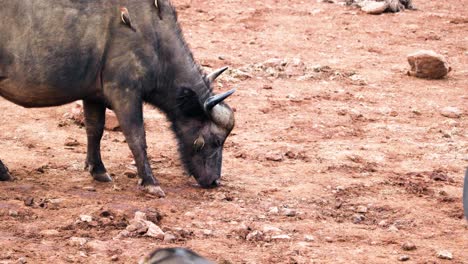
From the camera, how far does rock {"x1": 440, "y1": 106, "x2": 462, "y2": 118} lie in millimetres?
11984

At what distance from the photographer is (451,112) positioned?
1205cm

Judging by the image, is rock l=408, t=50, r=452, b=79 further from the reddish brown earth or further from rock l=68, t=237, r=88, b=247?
rock l=68, t=237, r=88, b=247

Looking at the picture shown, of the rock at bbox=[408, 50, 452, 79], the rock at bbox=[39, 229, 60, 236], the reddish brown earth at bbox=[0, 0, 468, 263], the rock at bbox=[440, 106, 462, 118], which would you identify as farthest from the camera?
the rock at bbox=[408, 50, 452, 79]

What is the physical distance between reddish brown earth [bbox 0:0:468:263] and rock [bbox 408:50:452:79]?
13cm

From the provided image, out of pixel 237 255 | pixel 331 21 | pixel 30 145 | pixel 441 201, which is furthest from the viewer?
pixel 331 21

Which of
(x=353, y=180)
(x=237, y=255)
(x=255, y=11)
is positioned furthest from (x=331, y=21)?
(x=237, y=255)

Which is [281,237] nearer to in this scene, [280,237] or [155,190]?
[280,237]

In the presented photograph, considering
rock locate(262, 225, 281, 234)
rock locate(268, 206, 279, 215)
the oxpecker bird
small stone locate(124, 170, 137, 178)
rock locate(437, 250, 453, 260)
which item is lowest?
small stone locate(124, 170, 137, 178)

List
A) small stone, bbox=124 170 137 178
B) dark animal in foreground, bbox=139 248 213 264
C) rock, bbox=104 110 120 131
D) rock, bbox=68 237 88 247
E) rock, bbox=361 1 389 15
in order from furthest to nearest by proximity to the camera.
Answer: rock, bbox=361 1 389 15
rock, bbox=104 110 120 131
small stone, bbox=124 170 137 178
rock, bbox=68 237 88 247
dark animal in foreground, bbox=139 248 213 264

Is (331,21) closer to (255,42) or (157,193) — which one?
(255,42)

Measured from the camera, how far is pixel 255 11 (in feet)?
57.7

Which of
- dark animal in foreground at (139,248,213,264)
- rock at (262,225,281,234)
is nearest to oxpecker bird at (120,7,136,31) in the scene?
rock at (262,225,281,234)

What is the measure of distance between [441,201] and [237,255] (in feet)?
8.28

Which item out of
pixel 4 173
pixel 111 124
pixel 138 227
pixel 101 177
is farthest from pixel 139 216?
pixel 111 124
